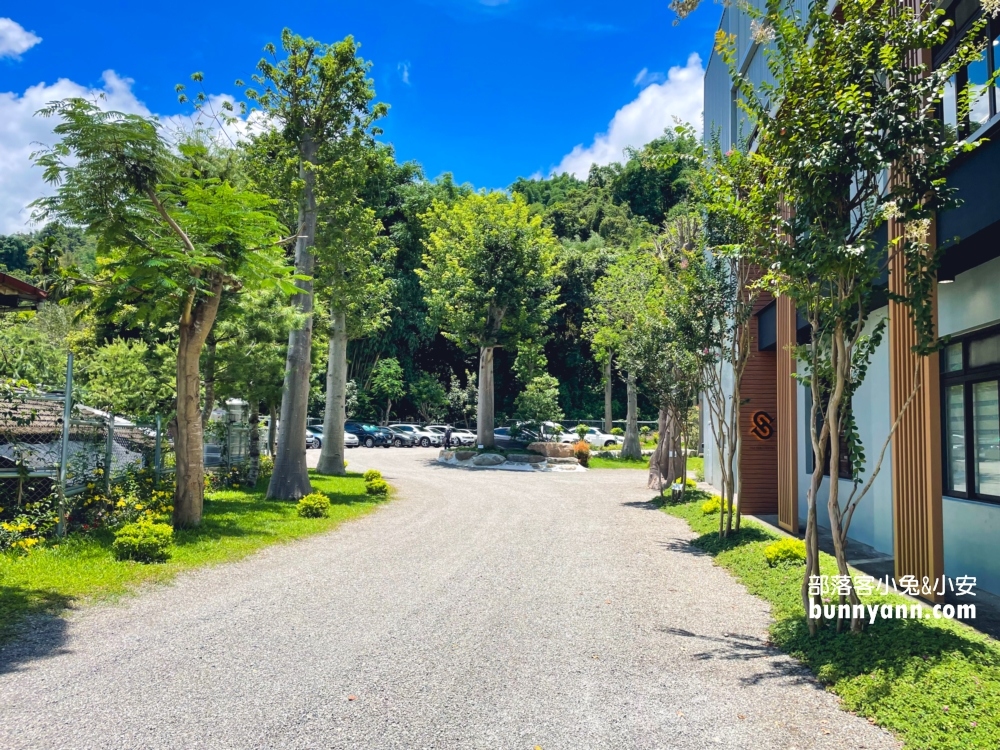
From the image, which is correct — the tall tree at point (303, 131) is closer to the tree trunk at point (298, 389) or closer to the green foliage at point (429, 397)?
the tree trunk at point (298, 389)

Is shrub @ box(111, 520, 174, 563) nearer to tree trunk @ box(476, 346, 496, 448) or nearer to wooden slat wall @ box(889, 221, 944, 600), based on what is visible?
wooden slat wall @ box(889, 221, 944, 600)

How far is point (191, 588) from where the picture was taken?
8.35m

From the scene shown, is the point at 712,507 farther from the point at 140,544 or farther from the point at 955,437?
the point at 140,544

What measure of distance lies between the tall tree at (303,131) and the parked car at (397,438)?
2605cm

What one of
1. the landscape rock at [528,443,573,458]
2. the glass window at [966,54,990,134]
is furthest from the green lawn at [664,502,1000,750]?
the landscape rock at [528,443,573,458]

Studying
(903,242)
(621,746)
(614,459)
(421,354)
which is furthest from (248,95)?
(421,354)

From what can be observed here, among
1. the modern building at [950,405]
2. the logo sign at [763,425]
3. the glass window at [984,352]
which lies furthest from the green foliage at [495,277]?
the glass window at [984,352]

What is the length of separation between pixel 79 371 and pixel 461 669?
15.1m

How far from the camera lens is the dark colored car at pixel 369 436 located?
1682 inches

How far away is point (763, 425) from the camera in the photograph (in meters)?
15.0

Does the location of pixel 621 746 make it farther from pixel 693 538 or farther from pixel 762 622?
pixel 693 538

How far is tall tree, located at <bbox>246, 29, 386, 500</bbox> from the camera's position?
16.6 metres

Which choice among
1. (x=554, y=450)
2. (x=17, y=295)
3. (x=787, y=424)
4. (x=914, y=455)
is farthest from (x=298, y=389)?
(x=554, y=450)

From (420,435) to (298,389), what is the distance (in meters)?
27.2
